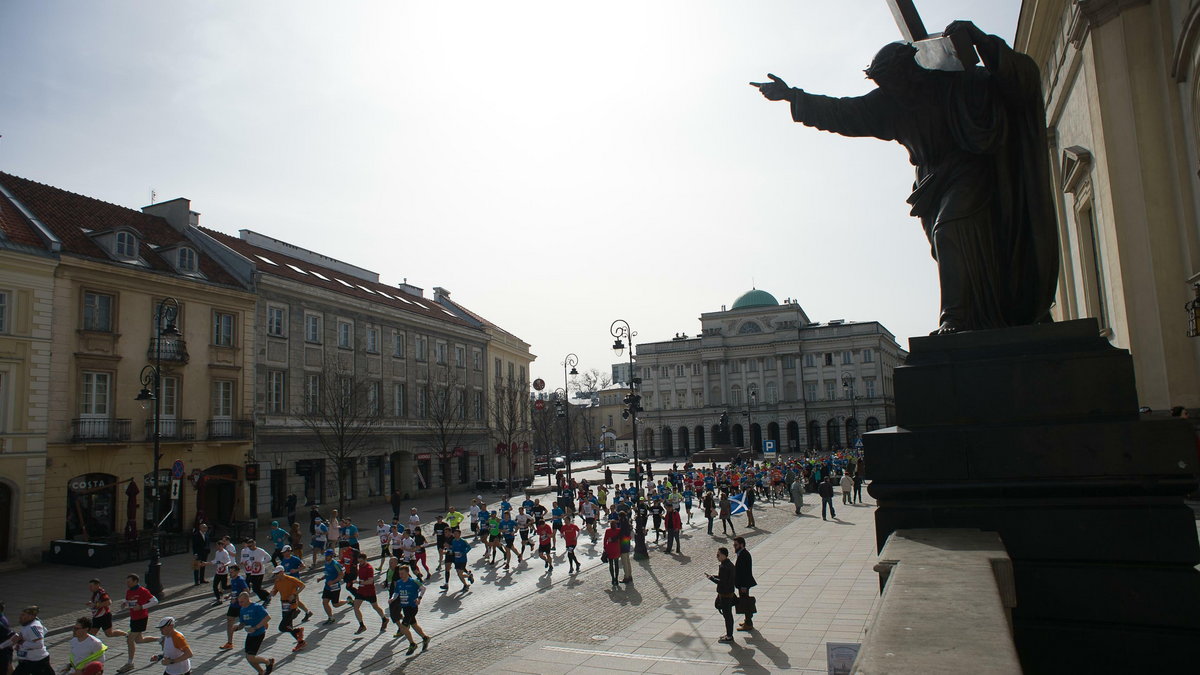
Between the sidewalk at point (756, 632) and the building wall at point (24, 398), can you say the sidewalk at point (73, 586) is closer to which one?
the building wall at point (24, 398)

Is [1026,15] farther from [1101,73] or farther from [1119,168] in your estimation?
[1119,168]

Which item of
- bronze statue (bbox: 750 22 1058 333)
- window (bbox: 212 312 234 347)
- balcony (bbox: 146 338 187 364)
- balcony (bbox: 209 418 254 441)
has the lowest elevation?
balcony (bbox: 209 418 254 441)

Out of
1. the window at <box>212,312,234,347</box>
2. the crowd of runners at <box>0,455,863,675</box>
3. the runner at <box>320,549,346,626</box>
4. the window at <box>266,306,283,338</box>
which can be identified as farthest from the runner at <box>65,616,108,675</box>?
the window at <box>266,306,283,338</box>

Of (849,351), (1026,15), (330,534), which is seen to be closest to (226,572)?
(330,534)

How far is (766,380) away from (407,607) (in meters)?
92.8

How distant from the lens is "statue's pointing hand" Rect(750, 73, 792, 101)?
5.55 metres

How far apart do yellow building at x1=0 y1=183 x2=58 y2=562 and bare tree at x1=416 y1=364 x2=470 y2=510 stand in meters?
20.1

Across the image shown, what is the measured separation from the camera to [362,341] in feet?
131

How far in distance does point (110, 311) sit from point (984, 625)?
31285 millimetres

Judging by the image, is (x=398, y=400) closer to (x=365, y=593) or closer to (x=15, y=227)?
(x=15, y=227)

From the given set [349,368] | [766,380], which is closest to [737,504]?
[349,368]

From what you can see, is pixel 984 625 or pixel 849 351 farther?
pixel 849 351

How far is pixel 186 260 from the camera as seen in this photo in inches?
1212

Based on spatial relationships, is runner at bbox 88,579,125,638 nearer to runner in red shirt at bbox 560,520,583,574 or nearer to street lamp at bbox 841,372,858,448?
runner in red shirt at bbox 560,520,583,574
